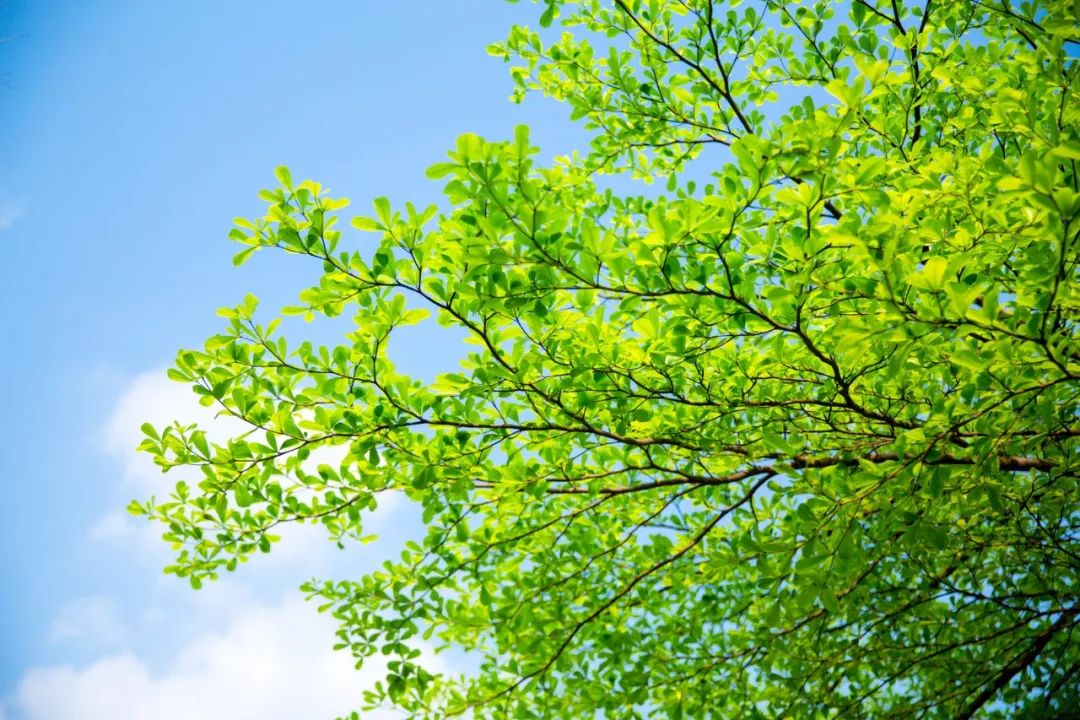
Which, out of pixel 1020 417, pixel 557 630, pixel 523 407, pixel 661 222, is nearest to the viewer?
pixel 661 222

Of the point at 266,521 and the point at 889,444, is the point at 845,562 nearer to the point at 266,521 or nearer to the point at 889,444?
the point at 889,444

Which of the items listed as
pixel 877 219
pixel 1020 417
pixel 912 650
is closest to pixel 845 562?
pixel 1020 417

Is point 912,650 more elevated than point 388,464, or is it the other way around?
point 388,464

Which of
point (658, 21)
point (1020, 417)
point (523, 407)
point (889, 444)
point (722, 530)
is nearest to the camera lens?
point (1020, 417)

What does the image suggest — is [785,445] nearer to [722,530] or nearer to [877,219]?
[877,219]

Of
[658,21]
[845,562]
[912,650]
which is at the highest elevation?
[658,21]

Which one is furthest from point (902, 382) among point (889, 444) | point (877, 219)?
point (877, 219)

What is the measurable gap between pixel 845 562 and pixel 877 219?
108 centimetres

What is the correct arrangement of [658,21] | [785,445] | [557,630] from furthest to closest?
[658,21]
[557,630]
[785,445]

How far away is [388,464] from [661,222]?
157 centimetres

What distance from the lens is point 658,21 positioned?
3.95 meters

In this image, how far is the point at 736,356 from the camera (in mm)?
2760

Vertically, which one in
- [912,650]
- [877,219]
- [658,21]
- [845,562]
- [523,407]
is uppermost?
[658,21]

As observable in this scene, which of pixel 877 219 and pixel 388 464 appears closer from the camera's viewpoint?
pixel 877 219
